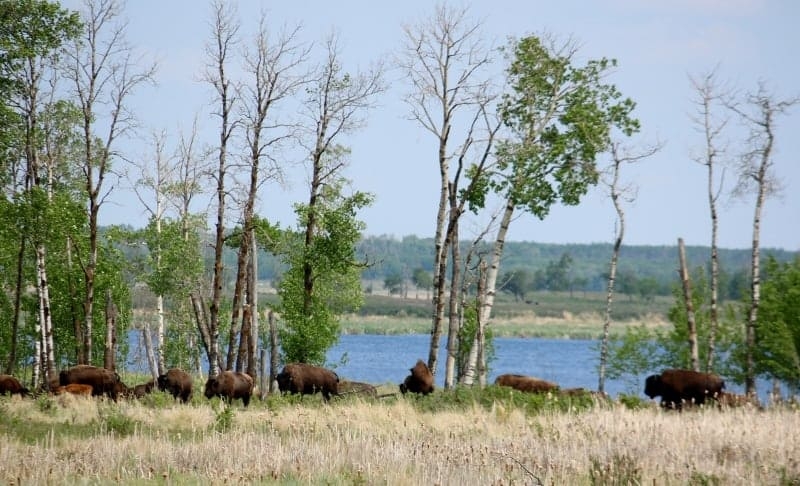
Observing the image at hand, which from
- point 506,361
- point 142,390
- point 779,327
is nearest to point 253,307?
point 142,390

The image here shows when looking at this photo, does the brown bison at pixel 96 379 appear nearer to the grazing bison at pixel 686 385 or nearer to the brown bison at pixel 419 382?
the brown bison at pixel 419 382

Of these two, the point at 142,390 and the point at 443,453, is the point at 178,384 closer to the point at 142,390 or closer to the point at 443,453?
the point at 142,390

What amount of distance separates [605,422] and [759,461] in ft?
13.4

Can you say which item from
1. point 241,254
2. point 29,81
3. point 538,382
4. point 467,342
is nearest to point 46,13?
point 29,81

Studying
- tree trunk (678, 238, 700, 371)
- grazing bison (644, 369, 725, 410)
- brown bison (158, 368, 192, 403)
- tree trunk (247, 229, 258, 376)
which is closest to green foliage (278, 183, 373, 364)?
tree trunk (247, 229, 258, 376)

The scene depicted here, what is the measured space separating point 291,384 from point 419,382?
166 inches

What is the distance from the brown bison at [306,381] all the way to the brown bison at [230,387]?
161 centimetres

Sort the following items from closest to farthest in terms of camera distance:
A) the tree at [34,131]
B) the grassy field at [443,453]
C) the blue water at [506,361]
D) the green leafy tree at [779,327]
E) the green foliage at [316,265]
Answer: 1. the grassy field at [443,453]
2. the tree at [34,131]
3. the green foliage at [316,265]
4. the green leafy tree at [779,327]
5. the blue water at [506,361]

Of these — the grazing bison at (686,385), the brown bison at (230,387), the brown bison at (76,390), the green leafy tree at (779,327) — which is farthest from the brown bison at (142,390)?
the green leafy tree at (779,327)

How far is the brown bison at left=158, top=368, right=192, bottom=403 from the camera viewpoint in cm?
2766

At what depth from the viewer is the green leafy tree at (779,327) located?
4428cm

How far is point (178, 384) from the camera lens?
27.8 m

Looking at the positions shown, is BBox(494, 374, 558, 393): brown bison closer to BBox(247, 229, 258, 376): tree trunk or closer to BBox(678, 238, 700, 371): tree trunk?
BBox(678, 238, 700, 371): tree trunk

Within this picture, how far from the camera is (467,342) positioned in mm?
42000
